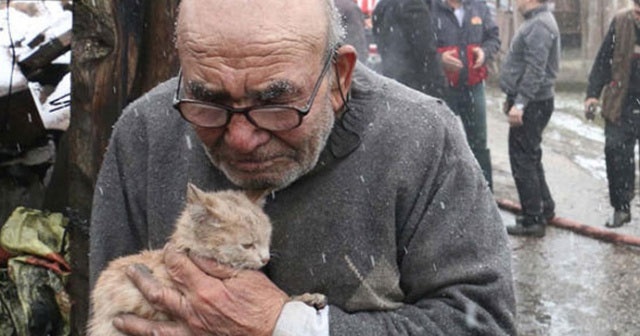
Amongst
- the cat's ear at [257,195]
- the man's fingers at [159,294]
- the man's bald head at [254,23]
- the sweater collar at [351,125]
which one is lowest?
the man's fingers at [159,294]

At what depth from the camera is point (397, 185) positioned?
2.68 m

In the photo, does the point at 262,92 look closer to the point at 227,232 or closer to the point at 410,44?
the point at 227,232

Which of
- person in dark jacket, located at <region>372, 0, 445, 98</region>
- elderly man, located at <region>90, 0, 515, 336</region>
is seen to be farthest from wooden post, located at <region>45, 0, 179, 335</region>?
person in dark jacket, located at <region>372, 0, 445, 98</region>

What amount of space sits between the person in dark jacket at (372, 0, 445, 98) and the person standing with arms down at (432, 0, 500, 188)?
0.36 meters

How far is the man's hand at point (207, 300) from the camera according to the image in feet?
8.34

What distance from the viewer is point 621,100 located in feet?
29.4

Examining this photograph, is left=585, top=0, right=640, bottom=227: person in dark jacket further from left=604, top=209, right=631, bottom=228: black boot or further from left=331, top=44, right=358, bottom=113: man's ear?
left=331, top=44, right=358, bottom=113: man's ear

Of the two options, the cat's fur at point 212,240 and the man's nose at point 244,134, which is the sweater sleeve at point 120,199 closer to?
the cat's fur at point 212,240

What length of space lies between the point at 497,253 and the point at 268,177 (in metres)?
0.66

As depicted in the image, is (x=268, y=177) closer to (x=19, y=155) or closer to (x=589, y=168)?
(x=19, y=155)

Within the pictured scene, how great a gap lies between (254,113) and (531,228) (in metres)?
6.81

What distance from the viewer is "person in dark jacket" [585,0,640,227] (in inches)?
348

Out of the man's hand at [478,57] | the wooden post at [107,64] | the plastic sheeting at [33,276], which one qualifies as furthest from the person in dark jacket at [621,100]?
the plastic sheeting at [33,276]

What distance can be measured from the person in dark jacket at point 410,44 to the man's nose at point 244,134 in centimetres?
603
